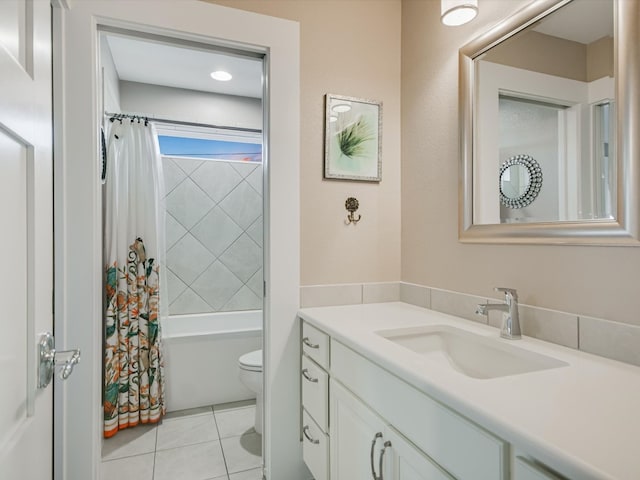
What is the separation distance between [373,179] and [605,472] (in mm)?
1486

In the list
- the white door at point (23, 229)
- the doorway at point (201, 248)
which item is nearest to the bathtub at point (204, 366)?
the doorway at point (201, 248)

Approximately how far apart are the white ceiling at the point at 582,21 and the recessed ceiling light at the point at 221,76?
7.40 feet

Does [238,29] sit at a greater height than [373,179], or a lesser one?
greater

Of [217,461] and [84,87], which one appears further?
[217,461]

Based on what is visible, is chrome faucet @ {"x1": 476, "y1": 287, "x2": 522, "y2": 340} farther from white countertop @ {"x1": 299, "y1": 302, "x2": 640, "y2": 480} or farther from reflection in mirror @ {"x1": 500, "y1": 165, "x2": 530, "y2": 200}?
reflection in mirror @ {"x1": 500, "y1": 165, "x2": 530, "y2": 200}

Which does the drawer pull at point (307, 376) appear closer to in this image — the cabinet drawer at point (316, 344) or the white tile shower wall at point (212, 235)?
the cabinet drawer at point (316, 344)

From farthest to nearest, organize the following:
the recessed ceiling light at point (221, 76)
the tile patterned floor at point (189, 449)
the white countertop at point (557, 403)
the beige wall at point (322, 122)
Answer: the recessed ceiling light at point (221, 76) < the tile patterned floor at point (189, 449) < the beige wall at point (322, 122) < the white countertop at point (557, 403)

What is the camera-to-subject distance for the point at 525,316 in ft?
4.02

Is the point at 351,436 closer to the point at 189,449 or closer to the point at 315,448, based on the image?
the point at 315,448

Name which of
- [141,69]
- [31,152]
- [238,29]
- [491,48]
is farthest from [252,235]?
[31,152]

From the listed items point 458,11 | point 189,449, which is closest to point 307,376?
point 189,449

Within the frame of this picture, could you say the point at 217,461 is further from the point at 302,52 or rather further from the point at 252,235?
the point at 302,52

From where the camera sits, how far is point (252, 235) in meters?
3.35

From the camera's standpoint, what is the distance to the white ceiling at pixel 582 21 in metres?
1.01
